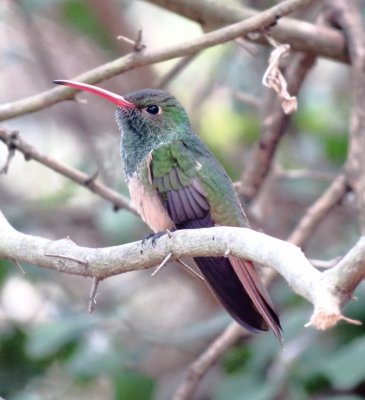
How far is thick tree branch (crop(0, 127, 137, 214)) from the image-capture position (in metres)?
3.65

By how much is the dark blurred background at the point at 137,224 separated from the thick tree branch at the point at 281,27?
28 centimetres

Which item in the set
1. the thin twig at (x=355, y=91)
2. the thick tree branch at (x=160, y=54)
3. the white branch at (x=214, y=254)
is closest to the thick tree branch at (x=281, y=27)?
the thin twig at (x=355, y=91)

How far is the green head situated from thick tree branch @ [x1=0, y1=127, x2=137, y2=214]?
14 cm

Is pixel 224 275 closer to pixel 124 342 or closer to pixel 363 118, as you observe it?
pixel 363 118

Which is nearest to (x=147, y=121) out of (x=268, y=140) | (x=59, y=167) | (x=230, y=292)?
(x=59, y=167)

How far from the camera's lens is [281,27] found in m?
4.23

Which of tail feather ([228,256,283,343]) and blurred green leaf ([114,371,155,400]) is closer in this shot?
tail feather ([228,256,283,343])

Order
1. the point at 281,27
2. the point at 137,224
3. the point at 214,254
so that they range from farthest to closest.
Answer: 1. the point at 137,224
2. the point at 281,27
3. the point at 214,254

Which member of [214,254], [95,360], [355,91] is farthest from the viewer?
[95,360]

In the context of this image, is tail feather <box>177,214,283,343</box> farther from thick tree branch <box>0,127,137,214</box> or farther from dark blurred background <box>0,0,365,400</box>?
dark blurred background <box>0,0,365,400</box>

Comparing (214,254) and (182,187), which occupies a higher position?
(214,254)

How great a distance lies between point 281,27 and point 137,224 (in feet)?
4.99

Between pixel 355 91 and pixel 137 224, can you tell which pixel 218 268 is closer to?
pixel 355 91

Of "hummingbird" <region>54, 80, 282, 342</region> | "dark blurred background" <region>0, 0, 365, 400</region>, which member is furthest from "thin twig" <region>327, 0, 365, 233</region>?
"hummingbird" <region>54, 80, 282, 342</region>
